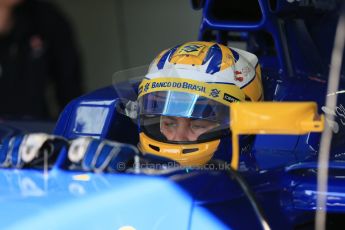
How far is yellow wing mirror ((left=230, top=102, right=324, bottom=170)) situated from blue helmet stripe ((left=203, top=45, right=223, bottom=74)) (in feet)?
3.15

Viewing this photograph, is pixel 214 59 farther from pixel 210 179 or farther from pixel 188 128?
pixel 210 179

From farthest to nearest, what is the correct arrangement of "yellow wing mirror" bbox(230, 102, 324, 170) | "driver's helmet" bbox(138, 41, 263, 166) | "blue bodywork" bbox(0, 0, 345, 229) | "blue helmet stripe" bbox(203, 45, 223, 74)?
"blue helmet stripe" bbox(203, 45, 223, 74)
"driver's helmet" bbox(138, 41, 263, 166)
"blue bodywork" bbox(0, 0, 345, 229)
"yellow wing mirror" bbox(230, 102, 324, 170)

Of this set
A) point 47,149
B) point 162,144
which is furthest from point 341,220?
point 47,149

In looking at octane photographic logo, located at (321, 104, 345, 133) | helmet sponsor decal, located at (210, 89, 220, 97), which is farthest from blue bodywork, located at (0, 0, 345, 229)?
helmet sponsor decal, located at (210, 89, 220, 97)

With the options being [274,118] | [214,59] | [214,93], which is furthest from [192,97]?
[274,118]

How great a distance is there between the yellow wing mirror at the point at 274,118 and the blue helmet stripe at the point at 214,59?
96 cm

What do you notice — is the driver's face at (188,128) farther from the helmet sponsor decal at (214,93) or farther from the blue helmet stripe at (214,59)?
the blue helmet stripe at (214,59)

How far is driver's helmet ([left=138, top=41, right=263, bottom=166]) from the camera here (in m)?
2.94

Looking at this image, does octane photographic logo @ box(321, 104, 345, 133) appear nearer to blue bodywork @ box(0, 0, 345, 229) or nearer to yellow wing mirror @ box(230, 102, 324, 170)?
blue bodywork @ box(0, 0, 345, 229)

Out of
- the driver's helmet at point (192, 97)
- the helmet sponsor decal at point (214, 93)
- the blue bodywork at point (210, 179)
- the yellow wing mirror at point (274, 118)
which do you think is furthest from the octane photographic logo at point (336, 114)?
the yellow wing mirror at point (274, 118)

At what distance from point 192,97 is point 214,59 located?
224mm

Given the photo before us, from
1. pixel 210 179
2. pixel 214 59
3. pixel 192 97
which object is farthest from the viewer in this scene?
pixel 214 59

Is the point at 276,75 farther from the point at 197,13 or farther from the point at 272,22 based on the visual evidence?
the point at 197,13

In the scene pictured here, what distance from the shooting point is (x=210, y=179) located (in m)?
2.30
